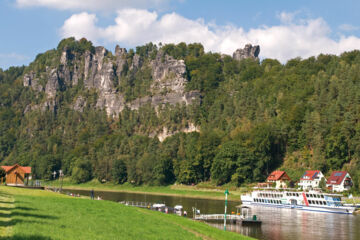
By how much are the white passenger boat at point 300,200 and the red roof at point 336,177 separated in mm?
16805

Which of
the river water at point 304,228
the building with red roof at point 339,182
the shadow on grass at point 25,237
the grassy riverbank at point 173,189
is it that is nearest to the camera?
the shadow on grass at point 25,237

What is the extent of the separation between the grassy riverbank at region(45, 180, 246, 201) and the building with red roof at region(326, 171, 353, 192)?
26.4 metres

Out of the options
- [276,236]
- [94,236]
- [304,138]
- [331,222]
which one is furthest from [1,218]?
[304,138]

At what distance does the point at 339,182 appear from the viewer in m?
113

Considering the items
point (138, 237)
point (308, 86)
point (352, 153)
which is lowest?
point (138, 237)

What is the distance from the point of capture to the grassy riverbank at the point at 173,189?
415ft

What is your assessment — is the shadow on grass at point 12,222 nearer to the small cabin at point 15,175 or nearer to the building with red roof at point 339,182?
the small cabin at point 15,175

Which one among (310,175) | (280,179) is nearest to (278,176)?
(280,179)

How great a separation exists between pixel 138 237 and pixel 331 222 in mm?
52496

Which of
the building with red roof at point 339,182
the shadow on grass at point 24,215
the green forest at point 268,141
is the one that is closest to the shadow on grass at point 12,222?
the shadow on grass at point 24,215

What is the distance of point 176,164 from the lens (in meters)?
161

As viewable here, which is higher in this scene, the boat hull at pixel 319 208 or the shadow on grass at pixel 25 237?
the shadow on grass at pixel 25 237

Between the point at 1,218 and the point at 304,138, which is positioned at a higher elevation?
the point at 304,138

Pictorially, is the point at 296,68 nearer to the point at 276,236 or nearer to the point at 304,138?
the point at 304,138
